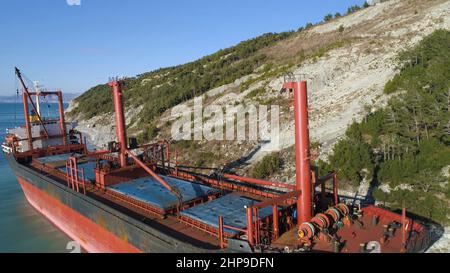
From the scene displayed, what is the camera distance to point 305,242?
11.2 metres

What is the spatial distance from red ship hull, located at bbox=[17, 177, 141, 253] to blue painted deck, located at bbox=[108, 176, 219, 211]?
1.93m

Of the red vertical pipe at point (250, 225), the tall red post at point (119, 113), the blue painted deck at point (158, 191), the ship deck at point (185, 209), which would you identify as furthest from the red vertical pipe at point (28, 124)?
the red vertical pipe at point (250, 225)

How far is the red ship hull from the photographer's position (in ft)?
48.9

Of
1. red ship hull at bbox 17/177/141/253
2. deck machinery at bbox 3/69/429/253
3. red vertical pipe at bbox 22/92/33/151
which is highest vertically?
red vertical pipe at bbox 22/92/33/151

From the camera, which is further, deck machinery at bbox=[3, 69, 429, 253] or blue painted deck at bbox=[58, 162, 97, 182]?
blue painted deck at bbox=[58, 162, 97, 182]

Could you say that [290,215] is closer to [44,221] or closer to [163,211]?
[163,211]

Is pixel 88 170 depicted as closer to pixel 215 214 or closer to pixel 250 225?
pixel 215 214

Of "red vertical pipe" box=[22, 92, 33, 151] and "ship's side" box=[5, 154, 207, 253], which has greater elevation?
"red vertical pipe" box=[22, 92, 33, 151]

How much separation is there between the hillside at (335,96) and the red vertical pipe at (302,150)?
101 cm

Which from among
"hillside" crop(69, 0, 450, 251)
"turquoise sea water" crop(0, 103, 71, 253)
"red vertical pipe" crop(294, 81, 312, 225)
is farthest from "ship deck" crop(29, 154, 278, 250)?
"hillside" crop(69, 0, 450, 251)

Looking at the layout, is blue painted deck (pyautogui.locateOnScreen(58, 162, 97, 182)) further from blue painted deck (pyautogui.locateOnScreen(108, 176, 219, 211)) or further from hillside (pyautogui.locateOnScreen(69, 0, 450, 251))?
hillside (pyautogui.locateOnScreen(69, 0, 450, 251))

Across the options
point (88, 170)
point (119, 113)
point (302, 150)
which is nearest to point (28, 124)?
point (88, 170)

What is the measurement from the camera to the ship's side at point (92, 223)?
12269 millimetres

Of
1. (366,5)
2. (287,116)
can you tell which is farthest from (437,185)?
(366,5)
